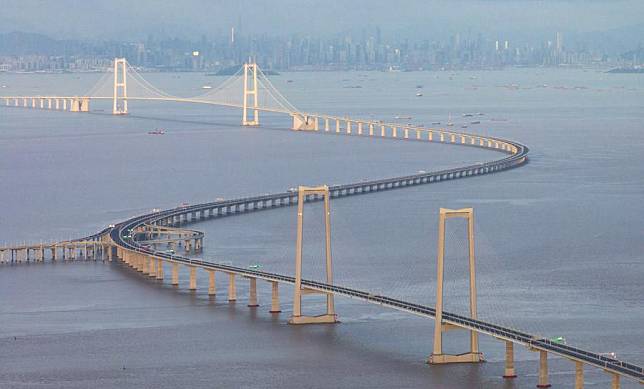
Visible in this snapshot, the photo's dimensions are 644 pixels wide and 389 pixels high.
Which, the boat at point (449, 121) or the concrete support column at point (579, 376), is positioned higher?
the concrete support column at point (579, 376)

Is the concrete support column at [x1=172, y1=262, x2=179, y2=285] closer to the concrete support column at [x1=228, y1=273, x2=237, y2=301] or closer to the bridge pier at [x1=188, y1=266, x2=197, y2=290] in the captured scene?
the bridge pier at [x1=188, y1=266, x2=197, y2=290]

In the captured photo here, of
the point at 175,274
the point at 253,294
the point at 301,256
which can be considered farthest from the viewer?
the point at 175,274

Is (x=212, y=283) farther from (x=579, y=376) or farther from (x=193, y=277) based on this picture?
(x=579, y=376)

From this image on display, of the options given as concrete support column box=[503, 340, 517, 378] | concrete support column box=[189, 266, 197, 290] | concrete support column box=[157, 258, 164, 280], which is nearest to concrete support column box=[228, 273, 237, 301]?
concrete support column box=[189, 266, 197, 290]

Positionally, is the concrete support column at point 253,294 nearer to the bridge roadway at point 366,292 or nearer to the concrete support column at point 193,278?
the bridge roadway at point 366,292

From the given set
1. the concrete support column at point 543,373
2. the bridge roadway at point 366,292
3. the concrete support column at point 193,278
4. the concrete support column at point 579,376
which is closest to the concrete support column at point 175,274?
the bridge roadway at point 366,292

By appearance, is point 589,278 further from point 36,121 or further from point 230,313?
point 36,121

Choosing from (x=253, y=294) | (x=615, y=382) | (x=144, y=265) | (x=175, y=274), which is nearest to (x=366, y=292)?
(x=253, y=294)

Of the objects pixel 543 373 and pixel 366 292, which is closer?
pixel 543 373

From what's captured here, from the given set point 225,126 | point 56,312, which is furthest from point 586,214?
point 225,126
